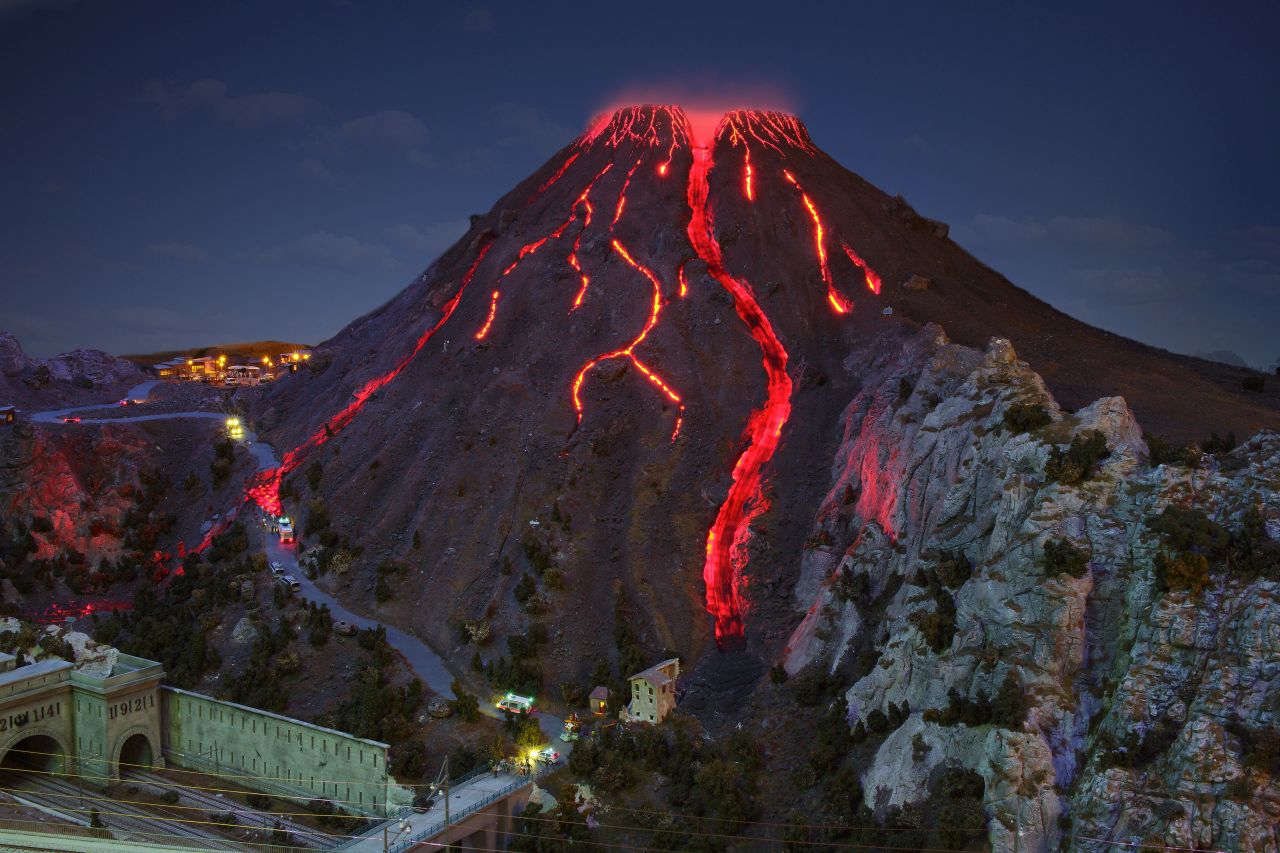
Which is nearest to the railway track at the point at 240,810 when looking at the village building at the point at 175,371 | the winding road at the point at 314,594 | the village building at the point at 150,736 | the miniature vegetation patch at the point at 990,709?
the village building at the point at 150,736

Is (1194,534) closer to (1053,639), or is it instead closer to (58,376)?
(1053,639)

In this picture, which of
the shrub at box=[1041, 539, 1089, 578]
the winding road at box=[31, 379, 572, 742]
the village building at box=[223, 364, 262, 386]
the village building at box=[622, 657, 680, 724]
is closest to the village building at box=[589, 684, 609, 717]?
the village building at box=[622, 657, 680, 724]

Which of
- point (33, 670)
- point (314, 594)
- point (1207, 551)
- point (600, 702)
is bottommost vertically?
point (600, 702)

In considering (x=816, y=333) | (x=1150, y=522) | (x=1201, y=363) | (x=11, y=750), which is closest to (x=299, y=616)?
(x=11, y=750)

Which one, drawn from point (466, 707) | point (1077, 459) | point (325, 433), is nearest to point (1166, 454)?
point (1077, 459)

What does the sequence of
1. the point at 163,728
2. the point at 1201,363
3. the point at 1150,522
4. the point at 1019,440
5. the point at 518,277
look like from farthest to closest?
1. the point at 518,277
2. the point at 1201,363
3. the point at 163,728
4. the point at 1019,440
5. the point at 1150,522

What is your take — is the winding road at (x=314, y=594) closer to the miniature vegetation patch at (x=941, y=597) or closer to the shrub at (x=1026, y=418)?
the miniature vegetation patch at (x=941, y=597)

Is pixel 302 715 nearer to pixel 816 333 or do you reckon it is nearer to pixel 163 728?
pixel 163 728

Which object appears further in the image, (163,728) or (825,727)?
(163,728)
